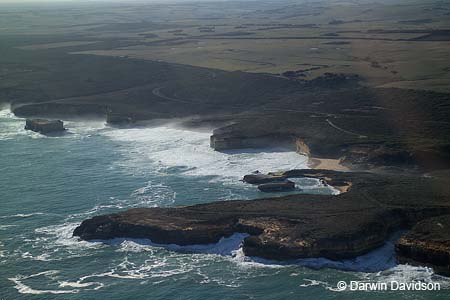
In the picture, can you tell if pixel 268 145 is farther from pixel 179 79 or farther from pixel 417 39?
pixel 417 39

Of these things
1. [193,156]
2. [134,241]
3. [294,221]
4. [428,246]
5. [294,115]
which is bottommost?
[193,156]

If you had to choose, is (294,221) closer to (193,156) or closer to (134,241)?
(134,241)

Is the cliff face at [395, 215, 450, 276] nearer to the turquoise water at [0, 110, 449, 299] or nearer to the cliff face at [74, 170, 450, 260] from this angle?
the turquoise water at [0, 110, 449, 299]

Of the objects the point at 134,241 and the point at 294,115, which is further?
the point at 294,115

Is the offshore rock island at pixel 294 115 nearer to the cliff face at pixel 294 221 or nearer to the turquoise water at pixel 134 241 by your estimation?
the cliff face at pixel 294 221

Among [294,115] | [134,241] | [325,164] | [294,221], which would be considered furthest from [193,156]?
[294,221]
